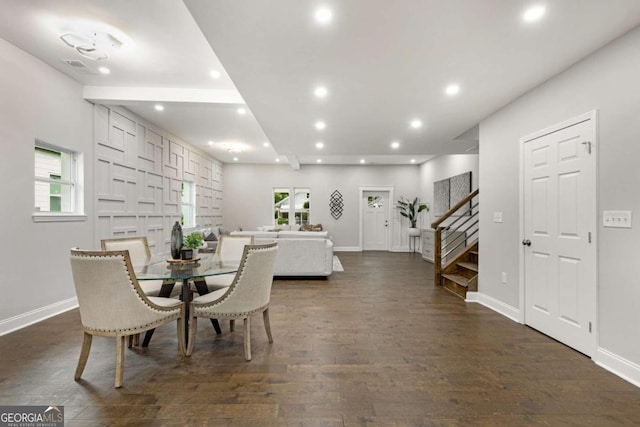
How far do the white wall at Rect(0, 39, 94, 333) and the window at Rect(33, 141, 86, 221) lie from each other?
0.41 ft

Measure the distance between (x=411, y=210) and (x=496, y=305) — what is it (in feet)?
18.6

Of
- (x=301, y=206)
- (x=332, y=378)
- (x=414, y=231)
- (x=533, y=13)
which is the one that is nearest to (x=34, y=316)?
(x=332, y=378)

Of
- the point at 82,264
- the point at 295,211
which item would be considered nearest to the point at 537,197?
the point at 82,264

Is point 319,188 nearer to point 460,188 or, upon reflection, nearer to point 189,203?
point 189,203

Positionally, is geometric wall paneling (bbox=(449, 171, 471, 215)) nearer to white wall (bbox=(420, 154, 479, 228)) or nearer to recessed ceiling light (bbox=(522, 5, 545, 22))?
white wall (bbox=(420, 154, 479, 228))

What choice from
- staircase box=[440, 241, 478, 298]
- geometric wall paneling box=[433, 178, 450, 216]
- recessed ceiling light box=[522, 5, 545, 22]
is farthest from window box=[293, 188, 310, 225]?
recessed ceiling light box=[522, 5, 545, 22]

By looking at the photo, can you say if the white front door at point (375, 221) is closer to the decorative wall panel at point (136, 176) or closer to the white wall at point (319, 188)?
the white wall at point (319, 188)

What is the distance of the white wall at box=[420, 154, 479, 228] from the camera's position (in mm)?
6113

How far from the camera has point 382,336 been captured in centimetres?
279

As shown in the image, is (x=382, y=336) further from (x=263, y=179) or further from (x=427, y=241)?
(x=263, y=179)

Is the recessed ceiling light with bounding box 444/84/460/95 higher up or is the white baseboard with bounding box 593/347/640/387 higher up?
the recessed ceiling light with bounding box 444/84/460/95

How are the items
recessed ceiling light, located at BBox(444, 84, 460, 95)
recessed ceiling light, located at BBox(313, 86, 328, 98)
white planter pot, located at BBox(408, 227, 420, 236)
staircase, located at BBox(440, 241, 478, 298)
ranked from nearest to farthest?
recessed ceiling light, located at BBox(444, 84, 460, 95) < recessed ceiling light, located at BBox(313, 86, 328, 98) < staircase, located at BBox(440, 241, 478, 298) < white planter pot, located at BBox(408, 227, 420, 236)

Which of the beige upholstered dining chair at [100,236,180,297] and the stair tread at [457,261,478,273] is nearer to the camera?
the beige upholstered dining chair at [100,236,180,297]

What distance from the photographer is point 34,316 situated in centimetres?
314
